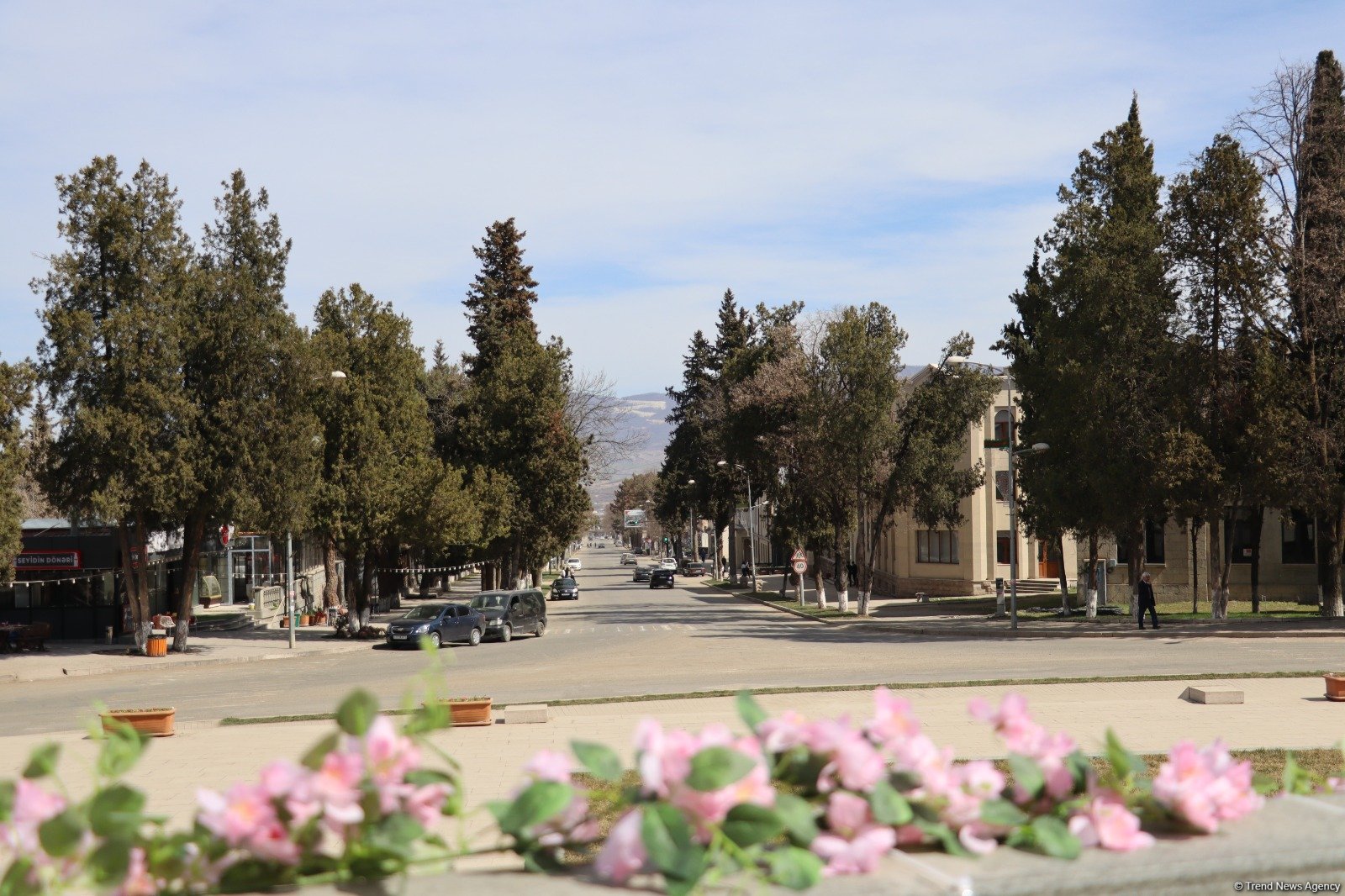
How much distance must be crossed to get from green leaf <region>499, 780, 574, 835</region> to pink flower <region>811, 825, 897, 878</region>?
1.90ft

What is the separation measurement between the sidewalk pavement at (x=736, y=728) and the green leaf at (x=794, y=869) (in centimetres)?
963

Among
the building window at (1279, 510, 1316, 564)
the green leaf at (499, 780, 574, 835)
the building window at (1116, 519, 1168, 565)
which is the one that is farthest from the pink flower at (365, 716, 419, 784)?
the building window at (1116, 519, 1168, 565)

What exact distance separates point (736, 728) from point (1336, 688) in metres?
10.3

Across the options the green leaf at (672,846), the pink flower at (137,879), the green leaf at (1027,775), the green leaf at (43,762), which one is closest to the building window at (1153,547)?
the green leaf at (1027,775)

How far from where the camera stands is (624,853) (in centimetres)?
270

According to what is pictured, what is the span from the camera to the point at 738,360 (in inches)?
2569

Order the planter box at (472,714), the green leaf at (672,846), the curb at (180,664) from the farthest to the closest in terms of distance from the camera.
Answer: the curb at (180,664)
the planter box at (472,714)
the green leaf at (672,846)

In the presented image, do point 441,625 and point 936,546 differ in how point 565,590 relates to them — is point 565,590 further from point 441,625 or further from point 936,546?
point 441,625

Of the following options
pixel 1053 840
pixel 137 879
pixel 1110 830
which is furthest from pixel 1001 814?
pixel 137 879

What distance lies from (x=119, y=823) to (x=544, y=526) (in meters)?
58.9

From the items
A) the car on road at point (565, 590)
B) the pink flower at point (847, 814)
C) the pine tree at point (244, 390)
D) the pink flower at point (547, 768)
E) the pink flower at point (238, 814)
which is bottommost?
the car on road at point (565, 590)

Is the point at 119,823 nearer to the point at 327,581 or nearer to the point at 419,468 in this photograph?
the point at 419,468

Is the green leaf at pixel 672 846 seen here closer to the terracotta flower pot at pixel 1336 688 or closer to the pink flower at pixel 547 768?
the pink flower at pixel 547 768

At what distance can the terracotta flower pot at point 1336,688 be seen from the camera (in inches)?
786
